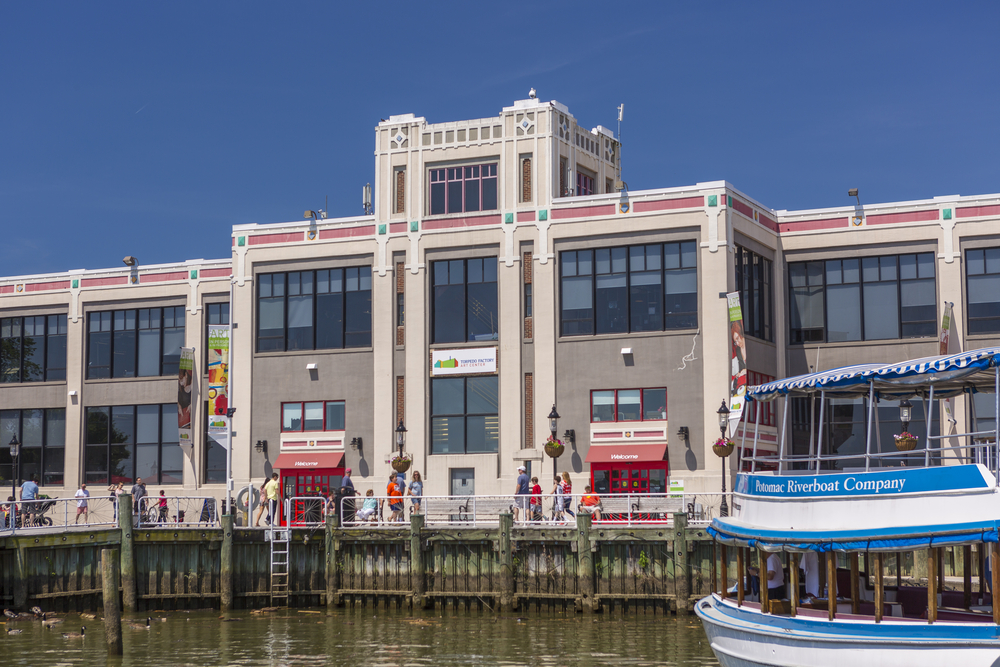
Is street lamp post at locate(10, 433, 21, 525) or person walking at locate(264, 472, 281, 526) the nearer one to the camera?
street lamp post at locate(10, 433, 21, 525)

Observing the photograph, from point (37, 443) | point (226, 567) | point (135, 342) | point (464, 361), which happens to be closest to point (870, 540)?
point (226, 567)

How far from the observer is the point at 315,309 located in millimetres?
47906

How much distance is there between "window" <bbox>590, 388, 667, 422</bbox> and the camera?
43.1 metres

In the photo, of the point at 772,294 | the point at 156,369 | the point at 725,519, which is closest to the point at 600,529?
the point at 725,519

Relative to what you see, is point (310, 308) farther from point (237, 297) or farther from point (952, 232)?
point (952, 232)

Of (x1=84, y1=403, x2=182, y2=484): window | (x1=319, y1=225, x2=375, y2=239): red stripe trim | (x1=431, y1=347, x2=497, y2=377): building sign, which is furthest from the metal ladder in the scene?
(x1=84, y1=403, x2=182, y2=484): window

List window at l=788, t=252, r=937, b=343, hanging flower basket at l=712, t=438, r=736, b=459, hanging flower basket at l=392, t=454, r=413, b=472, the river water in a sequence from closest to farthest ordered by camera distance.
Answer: the river water → hanging flower basket at l=712, t=438, r=736, b=459 → hanging flower basket at l=392, t=454, r=413, b=472 → window at l=788, t=252, r=937, b=343

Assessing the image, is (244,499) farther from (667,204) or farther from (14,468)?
(667,204)

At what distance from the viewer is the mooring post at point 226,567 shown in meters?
34.5

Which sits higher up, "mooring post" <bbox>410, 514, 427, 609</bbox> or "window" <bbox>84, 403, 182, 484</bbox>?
"window" <bbox>84, 403, 182, 484</bbox>

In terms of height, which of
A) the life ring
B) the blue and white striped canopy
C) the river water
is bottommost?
the river water

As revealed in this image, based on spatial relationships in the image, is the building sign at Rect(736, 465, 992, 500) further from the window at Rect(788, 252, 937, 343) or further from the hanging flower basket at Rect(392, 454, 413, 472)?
the window at Rect(788, 252, 937, 343)

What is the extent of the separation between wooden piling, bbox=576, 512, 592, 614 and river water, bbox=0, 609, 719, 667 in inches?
23.2

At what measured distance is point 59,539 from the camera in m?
33.2
